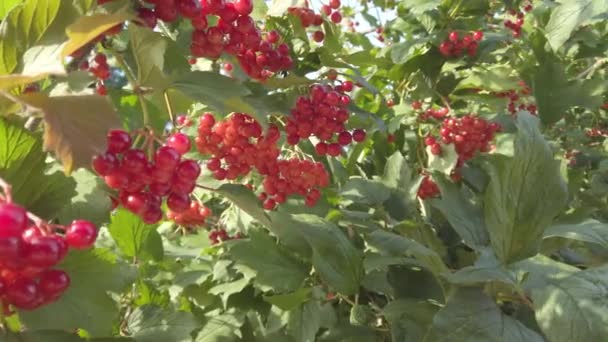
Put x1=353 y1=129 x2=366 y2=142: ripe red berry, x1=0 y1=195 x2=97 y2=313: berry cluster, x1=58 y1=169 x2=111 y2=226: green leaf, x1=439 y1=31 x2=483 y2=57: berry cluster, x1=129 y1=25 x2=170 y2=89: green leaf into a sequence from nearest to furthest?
x1=0 y1=195 x2=97 y2=313: berry cluster, x1=129 y1=25 x2=170 y2=89: green leaf, x1=58 y1=169 x2=111 y2=226: green leaf, x1=353 y1=129 x2=366 y2=142: ripe red berry, x1=439 y1=31 x2=483 y2=57: berry cluster

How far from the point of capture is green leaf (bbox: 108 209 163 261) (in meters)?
1.77

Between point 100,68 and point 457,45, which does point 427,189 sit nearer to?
point 457,45

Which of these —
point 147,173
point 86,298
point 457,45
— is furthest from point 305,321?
point 457,45

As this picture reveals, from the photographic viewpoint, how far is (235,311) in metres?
1.74

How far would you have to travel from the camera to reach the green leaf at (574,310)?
1.17 m

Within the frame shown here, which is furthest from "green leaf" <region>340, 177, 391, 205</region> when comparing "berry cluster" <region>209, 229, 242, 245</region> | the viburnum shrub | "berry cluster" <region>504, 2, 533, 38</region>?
"berry cluster" <region>504, 2, 533, 38</region>

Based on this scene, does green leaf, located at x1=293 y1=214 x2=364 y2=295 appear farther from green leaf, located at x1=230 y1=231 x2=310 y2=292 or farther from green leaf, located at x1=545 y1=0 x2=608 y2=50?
green leaf, located at x1=545 y1=0 x2=608 y2=50

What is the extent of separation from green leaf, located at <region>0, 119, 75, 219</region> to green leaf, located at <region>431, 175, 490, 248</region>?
3.00 ft

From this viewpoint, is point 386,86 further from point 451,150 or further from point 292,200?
point 292,200

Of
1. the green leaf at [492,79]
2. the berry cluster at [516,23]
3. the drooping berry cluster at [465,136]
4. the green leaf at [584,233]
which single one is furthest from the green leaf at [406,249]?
the berry cluster at [516,23]

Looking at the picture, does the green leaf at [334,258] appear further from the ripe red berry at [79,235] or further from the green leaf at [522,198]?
the ripe red berry at [79,235]

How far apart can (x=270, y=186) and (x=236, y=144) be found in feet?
0.66

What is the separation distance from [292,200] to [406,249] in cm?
72

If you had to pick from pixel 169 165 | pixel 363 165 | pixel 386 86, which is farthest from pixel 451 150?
pixel 169 165
